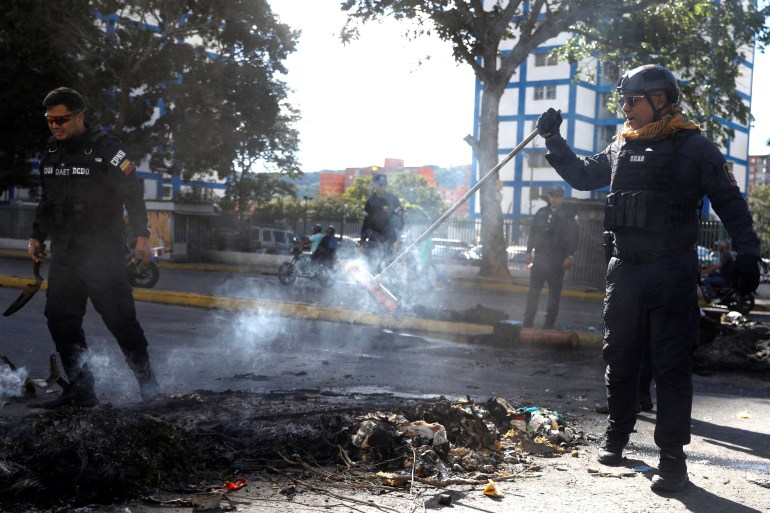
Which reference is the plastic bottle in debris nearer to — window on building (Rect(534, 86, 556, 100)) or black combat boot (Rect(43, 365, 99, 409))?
black combat boot (Rect(43, 365, 99, 409))

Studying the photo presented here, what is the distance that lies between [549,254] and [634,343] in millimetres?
5139

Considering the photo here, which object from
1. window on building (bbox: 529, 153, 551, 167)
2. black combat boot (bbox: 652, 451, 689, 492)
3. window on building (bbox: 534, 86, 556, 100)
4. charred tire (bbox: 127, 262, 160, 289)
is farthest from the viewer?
window on building (bbox: 529, 153, 551, 167)

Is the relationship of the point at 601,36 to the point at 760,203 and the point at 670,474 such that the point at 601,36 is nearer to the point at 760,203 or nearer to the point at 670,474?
the point at 670,474

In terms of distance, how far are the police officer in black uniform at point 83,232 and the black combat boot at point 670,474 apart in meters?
2.90

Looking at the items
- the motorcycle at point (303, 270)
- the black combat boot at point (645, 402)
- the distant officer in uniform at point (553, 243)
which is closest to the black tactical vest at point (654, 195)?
the black combat boot at point (645, 402)

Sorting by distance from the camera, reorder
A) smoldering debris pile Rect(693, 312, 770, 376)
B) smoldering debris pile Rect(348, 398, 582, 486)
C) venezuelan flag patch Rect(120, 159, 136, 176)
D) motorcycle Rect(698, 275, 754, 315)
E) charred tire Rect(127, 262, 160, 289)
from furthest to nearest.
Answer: motorcycle Rect(698, 275, 754, 315), charred tire Rect(127, 262, 160, 289), smoldering debris pile Rect(693, 312, 770, 376), venezuelan flag patch Rect(120, 159, 136, 176), smoldering debris pile Rect(348, 398, 582, 486)

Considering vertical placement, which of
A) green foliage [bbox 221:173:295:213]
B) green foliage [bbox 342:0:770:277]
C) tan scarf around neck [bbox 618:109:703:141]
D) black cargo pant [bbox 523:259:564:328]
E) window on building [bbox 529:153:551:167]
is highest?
window on building [bbox 529:153:551:167]

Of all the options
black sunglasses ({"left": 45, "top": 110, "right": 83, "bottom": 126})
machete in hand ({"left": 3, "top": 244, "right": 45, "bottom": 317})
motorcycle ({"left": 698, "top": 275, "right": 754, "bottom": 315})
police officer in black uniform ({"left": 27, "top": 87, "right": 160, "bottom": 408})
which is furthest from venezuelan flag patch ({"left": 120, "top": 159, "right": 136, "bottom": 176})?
motorcycle ({"left": 698, "top": 275, "right": 754, "bottom": 315})

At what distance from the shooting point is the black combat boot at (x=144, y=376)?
15.5ft

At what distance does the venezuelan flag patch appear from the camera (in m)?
4.70

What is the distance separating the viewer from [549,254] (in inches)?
352

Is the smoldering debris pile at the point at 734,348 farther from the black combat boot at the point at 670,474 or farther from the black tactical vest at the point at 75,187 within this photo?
the black tactical vest at the point at 75,187

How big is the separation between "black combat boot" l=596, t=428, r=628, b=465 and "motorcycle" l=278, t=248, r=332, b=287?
38.7 ft

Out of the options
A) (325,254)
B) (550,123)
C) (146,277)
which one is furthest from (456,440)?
(325,254)
